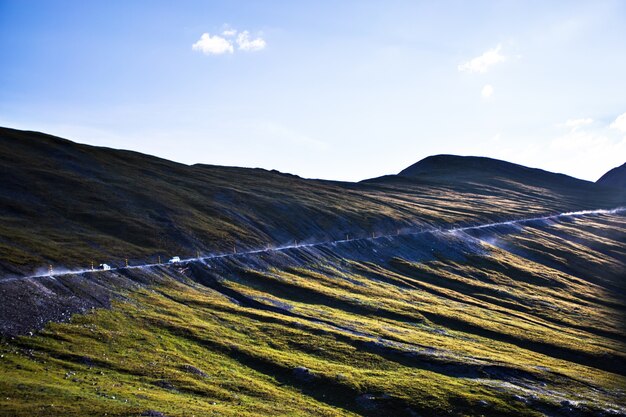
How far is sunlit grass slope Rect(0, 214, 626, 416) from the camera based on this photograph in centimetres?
5259

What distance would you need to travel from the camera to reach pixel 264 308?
93.0 m

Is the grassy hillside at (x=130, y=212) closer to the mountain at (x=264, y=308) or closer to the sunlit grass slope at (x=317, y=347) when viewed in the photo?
the mountain at (x=264, y=308)

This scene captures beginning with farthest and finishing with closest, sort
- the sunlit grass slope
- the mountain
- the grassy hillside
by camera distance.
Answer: the grassy hillside < the mountain < the sunlit grass slope

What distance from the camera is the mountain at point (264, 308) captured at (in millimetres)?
56875

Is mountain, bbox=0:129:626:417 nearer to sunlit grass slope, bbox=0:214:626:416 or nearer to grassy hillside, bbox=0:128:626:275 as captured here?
sunlit grass slope, bbox=0:214:626:416

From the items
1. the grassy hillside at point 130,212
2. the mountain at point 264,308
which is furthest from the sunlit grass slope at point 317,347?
the grassy hillside at point 130,212

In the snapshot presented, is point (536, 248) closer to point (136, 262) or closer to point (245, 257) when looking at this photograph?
point (245, 257)

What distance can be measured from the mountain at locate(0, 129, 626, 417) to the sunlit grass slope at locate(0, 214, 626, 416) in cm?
34

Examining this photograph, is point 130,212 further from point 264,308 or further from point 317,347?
point 317,347

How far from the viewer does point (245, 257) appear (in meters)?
118

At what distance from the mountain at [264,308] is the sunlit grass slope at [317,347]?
1.11ft

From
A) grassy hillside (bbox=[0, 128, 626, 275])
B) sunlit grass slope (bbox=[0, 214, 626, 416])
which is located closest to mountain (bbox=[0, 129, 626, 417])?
sunlit grass slope (bbox=[0, 214, 626, 416])

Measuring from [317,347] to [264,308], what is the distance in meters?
18.6

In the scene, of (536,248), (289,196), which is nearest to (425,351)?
(289,196)
